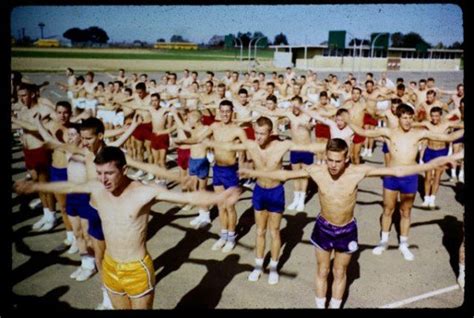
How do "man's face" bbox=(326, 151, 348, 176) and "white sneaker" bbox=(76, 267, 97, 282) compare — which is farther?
"white sneaker" bbox=(76, 267, 97, 282)

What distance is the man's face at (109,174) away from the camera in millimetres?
3811

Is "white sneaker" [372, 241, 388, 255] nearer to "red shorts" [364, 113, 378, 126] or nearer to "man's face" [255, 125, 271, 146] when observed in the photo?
"man's face" [255, 125, 271, 146]

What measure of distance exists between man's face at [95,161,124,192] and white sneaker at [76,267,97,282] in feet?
8.59

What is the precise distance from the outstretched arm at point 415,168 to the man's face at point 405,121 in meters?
2.05

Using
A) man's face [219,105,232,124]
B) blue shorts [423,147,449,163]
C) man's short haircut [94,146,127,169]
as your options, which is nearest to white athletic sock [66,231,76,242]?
man's face [219,105,232,124]

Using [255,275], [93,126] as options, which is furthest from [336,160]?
[93,126]

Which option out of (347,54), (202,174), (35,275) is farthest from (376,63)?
(35,275)

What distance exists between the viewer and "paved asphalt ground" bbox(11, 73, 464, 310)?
17.7ft

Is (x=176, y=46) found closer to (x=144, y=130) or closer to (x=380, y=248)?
(x=144, y=130)

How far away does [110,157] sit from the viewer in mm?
3811

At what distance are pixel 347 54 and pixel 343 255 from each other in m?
51.7

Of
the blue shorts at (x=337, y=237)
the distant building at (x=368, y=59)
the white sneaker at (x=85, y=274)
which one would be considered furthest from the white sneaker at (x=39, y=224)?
the distant building at (x=368, y=59)

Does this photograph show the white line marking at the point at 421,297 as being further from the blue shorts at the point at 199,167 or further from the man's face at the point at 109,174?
the blue shorts at the point at 199,167

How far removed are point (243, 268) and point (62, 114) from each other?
14.0 feet
